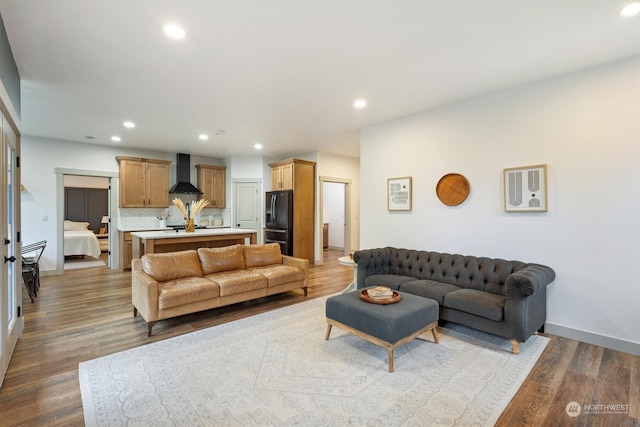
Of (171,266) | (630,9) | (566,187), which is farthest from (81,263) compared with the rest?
(630,9)

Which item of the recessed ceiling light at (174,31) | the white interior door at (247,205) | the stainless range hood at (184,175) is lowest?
the white interior door at (247,205)

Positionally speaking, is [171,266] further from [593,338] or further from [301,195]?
[593,338]

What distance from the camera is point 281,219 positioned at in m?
6.97

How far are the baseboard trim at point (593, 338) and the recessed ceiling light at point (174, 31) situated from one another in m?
4.54

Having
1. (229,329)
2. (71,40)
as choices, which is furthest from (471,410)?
(71,40)

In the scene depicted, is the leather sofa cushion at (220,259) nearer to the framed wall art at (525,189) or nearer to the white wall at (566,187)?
the white wall at (566,187)

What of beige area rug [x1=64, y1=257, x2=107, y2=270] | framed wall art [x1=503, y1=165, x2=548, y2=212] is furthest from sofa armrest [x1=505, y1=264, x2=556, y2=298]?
beige area rug [x1=64, y1=257, x2=107, y2=270]

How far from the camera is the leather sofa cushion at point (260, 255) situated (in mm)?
4539

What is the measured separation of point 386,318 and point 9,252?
11.5ft

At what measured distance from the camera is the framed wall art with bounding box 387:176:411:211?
4.51 meters

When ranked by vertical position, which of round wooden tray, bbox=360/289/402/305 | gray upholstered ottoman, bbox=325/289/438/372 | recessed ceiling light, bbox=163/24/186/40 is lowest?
gray upholstered ottoman, bbox=325/289/438/372

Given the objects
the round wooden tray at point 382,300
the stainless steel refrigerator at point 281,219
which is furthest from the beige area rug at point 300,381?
the stainless steel refrigerator at point 281,219

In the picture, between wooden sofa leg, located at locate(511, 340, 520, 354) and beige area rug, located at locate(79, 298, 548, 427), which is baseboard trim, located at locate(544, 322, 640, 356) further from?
wooden sofa leg, located at locate(511, 340, 520, 354)

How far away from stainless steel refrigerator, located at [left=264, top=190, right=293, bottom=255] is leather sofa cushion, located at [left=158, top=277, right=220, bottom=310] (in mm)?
3200
